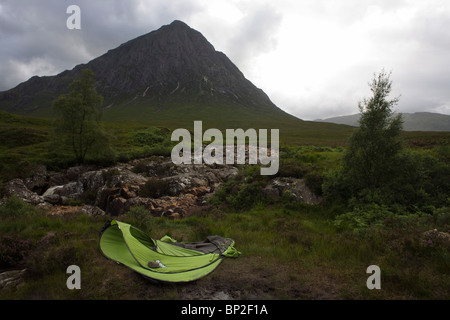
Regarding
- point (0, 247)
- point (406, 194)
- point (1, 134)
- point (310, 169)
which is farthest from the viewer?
point (1, 134)

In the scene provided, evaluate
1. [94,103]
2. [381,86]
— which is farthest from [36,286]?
[94,103]

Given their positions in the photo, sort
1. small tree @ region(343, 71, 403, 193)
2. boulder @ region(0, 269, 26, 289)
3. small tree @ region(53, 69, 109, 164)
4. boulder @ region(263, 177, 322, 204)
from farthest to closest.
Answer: small tree @ region(53, 69, 109, 164) < boulder @ region(263, 177, 322, 204) < small tree @ region(343, 71, 403, 193) < boulder @ region(0, 269, 26, 289)

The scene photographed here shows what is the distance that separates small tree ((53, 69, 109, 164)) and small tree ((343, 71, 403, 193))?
77.5ft

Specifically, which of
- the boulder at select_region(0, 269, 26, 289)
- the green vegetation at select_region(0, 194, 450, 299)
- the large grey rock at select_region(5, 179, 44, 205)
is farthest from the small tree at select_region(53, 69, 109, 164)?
the boulder at select_region(0, 269, 26, 289)

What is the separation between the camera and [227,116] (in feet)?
416

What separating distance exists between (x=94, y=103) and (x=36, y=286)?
23297 millimetres

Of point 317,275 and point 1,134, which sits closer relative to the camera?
point 317,275

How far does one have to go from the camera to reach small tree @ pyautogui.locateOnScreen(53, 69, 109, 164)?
23000mm

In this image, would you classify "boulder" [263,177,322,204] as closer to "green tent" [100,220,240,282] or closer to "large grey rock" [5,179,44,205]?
"green tent" [100,220,240,282]

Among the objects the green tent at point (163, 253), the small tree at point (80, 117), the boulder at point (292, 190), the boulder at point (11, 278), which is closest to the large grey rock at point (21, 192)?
the small tree at point (80, 117)

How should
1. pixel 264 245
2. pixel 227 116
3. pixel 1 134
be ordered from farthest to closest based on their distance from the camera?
pixel 227 116, pixel 1 134, pixel 264 245

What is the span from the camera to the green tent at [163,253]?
5500 millimetres

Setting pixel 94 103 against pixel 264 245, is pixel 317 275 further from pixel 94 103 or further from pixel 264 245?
pixel 94 103

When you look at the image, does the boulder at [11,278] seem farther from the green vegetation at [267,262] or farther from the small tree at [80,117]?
the small tree at [80,117]
